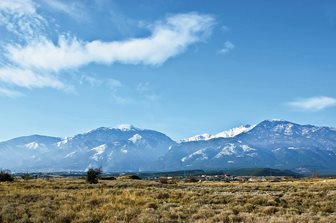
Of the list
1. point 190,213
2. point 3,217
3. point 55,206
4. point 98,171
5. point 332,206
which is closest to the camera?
point 3,217

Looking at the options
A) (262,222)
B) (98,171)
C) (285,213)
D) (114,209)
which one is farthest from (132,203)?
(98,171)

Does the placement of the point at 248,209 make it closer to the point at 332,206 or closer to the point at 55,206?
the point at 332,206

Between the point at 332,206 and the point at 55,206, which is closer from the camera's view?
the point at 55,206

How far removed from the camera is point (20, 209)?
24.2m

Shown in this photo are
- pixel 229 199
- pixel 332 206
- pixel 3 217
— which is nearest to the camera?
pixel 3 217

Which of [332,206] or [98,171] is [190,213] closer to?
[332,206]

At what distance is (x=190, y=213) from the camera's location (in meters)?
24.0

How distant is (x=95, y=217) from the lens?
22250 millimetres

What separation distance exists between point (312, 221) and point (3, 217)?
12974 mm

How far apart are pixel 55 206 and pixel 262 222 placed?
11439 mm

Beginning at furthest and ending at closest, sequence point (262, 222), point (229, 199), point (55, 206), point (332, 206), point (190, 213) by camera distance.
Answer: point (229, 199) → point (332, 206) → point (55, 206) → point (190, 213) → point (262, 222)

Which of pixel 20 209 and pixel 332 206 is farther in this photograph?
pixel 332 206

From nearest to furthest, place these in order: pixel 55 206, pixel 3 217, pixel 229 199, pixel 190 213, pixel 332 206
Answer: pixel 3 217 < pixel 190 213 < pixel 55 206 < pixel 332 206 < pixel 229 199

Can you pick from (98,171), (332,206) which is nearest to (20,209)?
(332,206)
